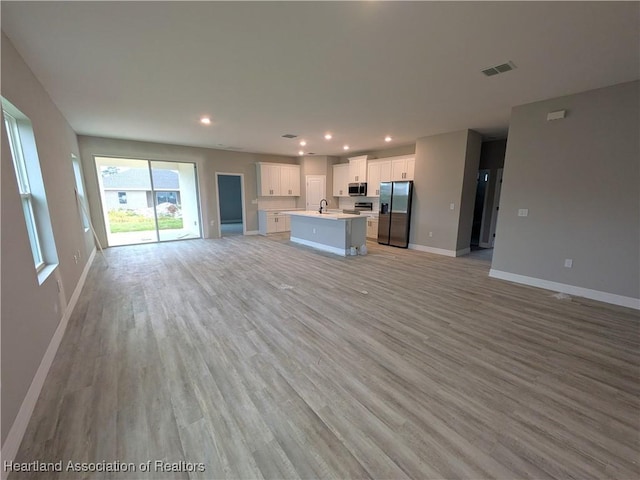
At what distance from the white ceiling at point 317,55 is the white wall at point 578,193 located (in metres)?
0.36

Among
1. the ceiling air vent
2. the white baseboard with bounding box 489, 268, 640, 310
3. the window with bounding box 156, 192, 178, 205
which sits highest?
the ceiling air vent

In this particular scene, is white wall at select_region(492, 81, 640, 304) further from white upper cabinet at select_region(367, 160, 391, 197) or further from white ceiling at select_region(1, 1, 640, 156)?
white upper cabinet at select_region(367, 160, 391, 197)

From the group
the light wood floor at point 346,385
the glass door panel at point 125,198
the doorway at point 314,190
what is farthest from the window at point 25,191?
the doorway at point 314,190

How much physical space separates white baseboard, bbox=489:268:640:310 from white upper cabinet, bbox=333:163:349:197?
5.34 metres

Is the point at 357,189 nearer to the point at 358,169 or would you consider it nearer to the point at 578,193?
the point at 358,169

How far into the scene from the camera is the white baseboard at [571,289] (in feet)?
10.6

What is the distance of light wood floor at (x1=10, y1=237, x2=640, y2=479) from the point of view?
1.36 metres

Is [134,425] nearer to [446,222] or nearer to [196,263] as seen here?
[196,263]

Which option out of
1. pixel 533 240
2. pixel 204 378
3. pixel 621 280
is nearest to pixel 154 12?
pixel 204 378

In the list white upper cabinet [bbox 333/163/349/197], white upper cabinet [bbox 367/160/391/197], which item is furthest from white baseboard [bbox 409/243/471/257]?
white upper cabinet [bbox 333/163/349/197]

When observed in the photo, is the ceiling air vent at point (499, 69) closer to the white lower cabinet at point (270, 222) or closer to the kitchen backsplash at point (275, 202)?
the white lower cabinet at point (270, 222)

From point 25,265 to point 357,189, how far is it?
7339 mm

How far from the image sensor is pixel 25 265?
6.13ft

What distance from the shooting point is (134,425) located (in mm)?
1534
